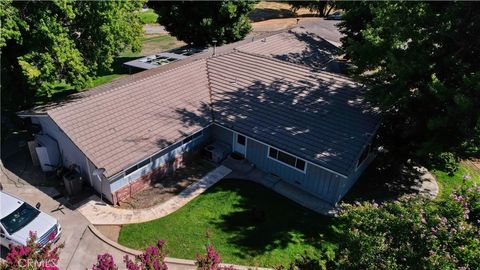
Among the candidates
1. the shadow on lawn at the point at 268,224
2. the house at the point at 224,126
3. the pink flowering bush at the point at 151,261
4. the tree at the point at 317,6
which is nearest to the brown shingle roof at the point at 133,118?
the house at the point at 224,126

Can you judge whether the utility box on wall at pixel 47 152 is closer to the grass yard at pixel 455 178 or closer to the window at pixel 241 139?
the window at pixel 241 139

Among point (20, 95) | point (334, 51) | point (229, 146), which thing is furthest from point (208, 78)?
point (334, 51)

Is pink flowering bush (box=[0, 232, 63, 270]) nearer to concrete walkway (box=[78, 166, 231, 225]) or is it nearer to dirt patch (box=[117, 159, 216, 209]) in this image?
concrete walkway (box=[78, 166, 231, 225])

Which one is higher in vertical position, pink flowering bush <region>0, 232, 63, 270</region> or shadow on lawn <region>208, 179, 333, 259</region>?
pink flowering bush <region>0, 232, 63, 270</region>

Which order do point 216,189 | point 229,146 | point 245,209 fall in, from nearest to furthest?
point 245,209 → point 216,189 → point 229,146

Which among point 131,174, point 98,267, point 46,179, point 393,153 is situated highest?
point 98,267

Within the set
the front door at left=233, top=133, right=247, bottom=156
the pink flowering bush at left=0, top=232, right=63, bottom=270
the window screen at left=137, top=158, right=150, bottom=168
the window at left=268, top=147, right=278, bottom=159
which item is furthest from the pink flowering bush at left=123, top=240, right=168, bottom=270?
the front door at left=233, top=133, right=247, bottom=156

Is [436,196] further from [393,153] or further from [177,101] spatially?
[177,101]
